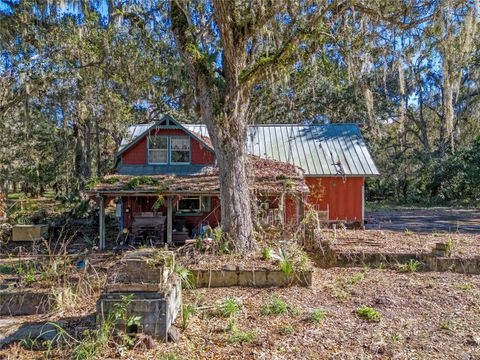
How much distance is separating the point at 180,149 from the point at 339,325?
10872mm

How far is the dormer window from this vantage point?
47.5 ft

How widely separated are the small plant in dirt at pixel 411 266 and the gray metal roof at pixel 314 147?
7.42m

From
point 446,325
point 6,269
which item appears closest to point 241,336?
point 446,325

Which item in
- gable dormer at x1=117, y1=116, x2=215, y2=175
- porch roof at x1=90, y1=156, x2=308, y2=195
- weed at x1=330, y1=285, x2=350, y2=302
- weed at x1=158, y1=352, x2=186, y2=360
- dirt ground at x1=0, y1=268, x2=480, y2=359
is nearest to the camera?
weed at x1=158, y1=352, x2=186, y2=360

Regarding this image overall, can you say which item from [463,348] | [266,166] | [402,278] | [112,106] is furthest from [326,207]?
[463,348]

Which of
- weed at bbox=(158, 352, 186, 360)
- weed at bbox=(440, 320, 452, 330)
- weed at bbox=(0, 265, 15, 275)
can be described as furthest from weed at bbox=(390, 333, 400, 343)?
weed at bbox=(0, 265, 15, 275)

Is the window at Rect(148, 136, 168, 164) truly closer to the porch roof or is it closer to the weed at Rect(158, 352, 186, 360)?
the porch roof

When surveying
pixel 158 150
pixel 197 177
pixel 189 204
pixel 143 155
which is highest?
pixel 158 150

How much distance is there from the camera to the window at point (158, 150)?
1449 centimetres

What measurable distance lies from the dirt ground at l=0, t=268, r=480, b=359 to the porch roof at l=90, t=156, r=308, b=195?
471 cm

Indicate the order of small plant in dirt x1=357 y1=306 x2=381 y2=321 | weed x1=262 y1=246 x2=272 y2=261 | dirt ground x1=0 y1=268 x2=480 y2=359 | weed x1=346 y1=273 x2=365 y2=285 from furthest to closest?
weed x1=262 y1=246 x2=272 y2=261 → weed x1=346 y1=273 x2=365 y2=285 → small plant in dirt x1=357 y1=306 x2=381 y2=321 → dirt ground x1=0 y1=268 x2=480 y2=359

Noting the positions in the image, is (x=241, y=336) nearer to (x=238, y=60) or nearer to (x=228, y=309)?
(x=228, y=309)

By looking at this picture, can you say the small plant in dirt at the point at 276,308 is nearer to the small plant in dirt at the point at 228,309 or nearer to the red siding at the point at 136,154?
the small plant in dirt at the point at 228,309

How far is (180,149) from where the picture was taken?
14516mm
